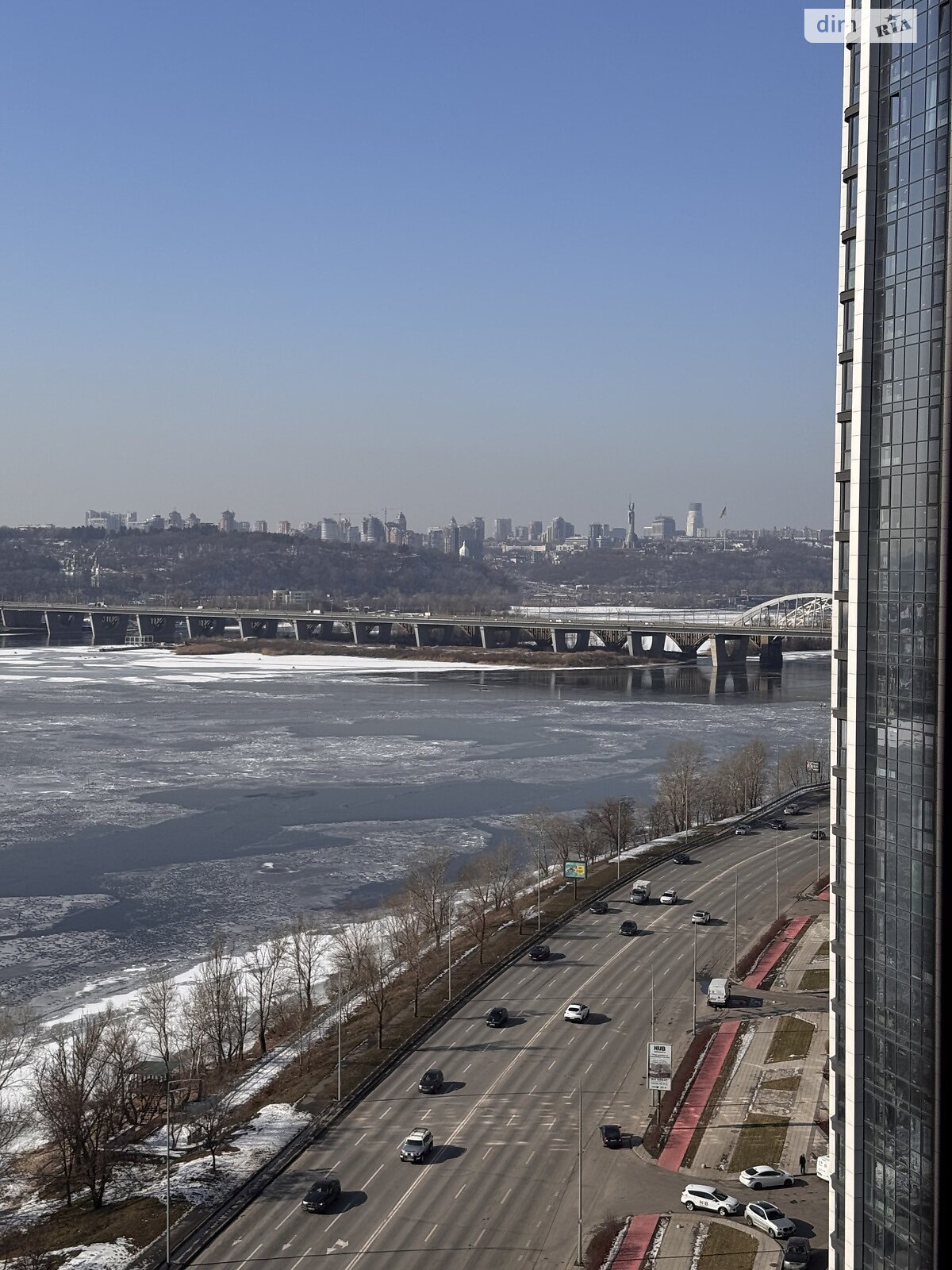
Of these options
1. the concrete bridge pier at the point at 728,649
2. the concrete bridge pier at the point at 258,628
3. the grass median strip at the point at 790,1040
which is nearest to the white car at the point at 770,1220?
the grass median strip at the point at 790,1040

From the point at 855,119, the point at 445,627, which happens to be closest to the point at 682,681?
the point at 445,627

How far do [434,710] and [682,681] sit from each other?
23.7 m

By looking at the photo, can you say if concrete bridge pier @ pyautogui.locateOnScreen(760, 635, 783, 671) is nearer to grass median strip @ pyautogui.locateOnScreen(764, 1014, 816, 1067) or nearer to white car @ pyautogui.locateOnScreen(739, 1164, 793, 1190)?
grass median strip @ pyautogui.locateOnScreen(764, 1014, 816, 1067)

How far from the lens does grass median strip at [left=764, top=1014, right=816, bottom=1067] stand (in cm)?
1962

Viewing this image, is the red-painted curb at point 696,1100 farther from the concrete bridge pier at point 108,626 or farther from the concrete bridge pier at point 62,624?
the concrete bridge pier at point 62,624

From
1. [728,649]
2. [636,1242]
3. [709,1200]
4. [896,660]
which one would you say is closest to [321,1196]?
[636,1242]

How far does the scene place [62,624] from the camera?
13125cm

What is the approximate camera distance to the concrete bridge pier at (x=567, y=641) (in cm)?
10238

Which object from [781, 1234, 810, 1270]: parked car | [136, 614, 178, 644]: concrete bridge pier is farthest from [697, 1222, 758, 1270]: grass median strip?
→ [136, 614, 178, 644]: concrete bridge pier

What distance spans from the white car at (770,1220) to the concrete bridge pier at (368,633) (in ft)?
322

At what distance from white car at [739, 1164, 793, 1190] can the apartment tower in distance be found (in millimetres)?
4312

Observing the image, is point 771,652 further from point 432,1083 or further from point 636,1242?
point 636,1242

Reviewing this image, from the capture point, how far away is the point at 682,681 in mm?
84125

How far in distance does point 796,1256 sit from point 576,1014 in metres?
7.72
